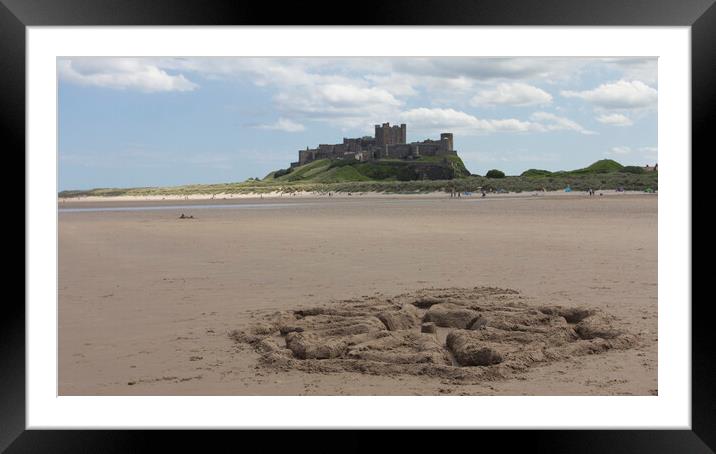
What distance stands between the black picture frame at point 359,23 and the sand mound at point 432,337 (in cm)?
182

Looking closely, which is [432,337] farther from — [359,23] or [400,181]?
[400,181]

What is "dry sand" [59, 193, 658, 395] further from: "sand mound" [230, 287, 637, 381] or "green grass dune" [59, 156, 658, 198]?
"green grass dune" [59, 156, 658, 198]

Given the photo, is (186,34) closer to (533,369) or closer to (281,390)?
(281,390)

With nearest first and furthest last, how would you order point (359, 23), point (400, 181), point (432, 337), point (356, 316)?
1. point (359, 23)
2. point (432, 337)
3. point (356, 316)
4. point (400, 181)

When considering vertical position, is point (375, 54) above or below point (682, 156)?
above

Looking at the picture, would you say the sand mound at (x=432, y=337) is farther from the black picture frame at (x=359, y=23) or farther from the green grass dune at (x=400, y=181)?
the green grass dune at (x=400, y=181)

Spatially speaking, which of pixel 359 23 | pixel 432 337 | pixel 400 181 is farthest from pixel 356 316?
pixel 400 181

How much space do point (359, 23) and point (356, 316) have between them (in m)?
3.94

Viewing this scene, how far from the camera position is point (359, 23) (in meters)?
2.78

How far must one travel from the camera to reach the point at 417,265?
9820 millimetres

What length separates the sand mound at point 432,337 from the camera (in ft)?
15.9

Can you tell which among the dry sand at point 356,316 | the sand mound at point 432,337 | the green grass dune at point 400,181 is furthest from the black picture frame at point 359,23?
the green grass dune at point 400,181

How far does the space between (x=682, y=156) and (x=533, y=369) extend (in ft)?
7.68

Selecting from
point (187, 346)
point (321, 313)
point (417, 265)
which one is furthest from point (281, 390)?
point (417, 265)
